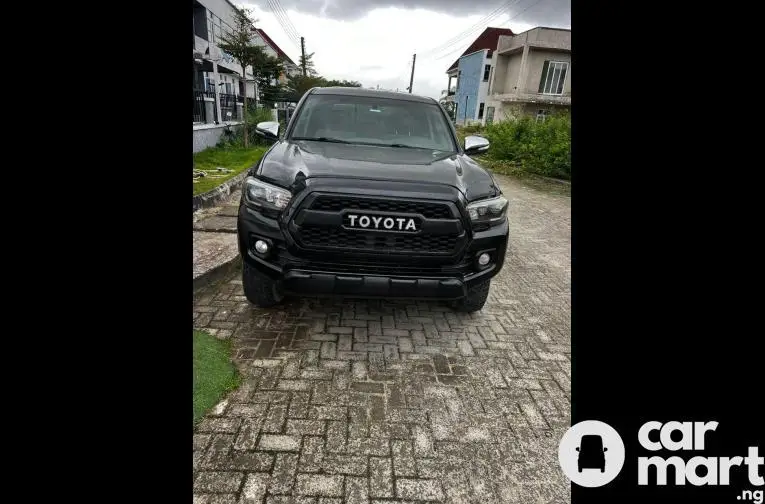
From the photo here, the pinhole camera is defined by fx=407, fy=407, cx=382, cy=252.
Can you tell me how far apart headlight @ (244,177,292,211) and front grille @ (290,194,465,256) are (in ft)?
0.58

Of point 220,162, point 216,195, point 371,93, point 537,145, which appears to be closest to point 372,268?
point 371,93

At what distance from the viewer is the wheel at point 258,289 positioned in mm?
3055

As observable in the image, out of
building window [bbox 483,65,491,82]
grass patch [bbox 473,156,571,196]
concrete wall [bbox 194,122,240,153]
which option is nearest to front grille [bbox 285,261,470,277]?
grass patch [bbox 473,156,571,196]

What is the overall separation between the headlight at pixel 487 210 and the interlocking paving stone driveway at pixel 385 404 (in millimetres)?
969

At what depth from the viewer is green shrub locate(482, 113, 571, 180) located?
35.3 ft

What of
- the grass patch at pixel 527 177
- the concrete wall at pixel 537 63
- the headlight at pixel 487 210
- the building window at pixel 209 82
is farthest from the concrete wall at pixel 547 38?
the headlight at pixel 487 210

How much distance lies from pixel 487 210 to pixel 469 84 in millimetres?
38701

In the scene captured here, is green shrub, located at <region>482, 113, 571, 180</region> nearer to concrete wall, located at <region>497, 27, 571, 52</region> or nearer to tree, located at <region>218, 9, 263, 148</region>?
tree, located at <region>218, 9, 263, 148</region>

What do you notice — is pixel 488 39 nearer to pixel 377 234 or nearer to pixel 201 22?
pixel 201 22

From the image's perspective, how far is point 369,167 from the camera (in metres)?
2.73

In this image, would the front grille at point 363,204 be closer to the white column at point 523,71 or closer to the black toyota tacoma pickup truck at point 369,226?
the black toyota tacoma pickup truck at point 369,226
